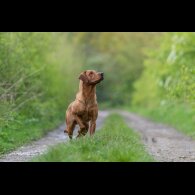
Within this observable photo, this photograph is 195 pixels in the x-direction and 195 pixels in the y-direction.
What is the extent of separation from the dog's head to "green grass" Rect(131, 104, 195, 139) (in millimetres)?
7580

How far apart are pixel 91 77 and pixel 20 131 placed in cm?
577

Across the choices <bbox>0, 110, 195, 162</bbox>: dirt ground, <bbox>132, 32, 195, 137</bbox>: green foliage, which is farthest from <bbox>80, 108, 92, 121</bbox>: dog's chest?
<bbox>132, 32, 195, 137</bbox>: green foliage

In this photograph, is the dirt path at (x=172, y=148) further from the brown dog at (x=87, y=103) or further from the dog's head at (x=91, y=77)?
the dog's head at (x=91, y=77)

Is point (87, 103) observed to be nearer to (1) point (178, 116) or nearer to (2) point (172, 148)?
(2) point (172, 148)

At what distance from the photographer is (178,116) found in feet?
103

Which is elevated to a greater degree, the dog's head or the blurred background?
the blurred background

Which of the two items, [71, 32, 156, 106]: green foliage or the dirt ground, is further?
[71, 32, 156, 106]: green foliage

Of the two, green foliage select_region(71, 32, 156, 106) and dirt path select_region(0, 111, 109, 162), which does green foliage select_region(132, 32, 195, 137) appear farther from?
green foliage select_region(71, 32, 156, 106)

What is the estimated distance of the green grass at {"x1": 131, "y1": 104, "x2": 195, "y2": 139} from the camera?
26.1 m

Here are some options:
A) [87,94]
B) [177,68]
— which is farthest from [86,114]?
[177,68]

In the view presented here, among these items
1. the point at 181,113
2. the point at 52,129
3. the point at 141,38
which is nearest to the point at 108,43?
the point at 141,38
